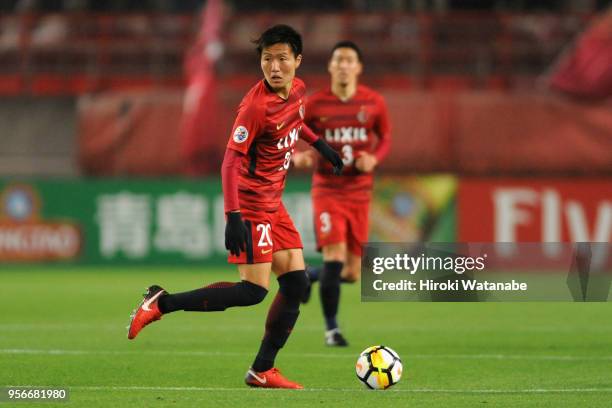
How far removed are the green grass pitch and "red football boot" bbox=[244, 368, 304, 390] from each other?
0.28ft

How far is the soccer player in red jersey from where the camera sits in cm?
745

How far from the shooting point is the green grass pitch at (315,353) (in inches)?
290

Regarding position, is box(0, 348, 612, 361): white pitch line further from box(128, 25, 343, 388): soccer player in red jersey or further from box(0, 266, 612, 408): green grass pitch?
box(128, 25, 343, 388): soccer player in red jersey

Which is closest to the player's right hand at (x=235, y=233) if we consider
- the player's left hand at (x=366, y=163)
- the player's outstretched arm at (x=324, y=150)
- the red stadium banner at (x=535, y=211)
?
the player's outstretched arm at (x=324, y=150)

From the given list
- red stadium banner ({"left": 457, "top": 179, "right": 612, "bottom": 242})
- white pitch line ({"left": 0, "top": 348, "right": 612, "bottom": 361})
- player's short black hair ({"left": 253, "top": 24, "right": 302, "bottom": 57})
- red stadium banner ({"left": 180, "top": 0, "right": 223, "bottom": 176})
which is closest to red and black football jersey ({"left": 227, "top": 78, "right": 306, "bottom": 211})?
player's short black hair ({"left": 253, "top": 24, "right": 302, "bottom": 57})

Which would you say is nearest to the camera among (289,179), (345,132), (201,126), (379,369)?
(379,369)

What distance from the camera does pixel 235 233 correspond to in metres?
7.29

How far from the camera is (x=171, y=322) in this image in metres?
12.9

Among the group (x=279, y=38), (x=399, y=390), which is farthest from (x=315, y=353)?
(x=279, y=38)

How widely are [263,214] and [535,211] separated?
1332 centimetres

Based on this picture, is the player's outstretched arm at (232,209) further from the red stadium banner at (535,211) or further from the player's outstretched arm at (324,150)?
the red stadium banner at (535,211)

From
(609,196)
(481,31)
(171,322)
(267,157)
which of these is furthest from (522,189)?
(267,157)

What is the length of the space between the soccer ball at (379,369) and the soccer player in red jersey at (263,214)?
0.40 metres

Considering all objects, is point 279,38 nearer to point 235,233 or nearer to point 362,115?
point 235,233
